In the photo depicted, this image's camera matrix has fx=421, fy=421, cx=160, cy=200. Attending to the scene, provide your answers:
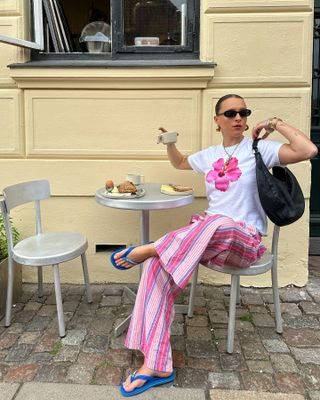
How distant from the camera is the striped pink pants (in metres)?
2.19

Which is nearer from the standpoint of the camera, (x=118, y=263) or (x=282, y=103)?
(x=118, y=263)

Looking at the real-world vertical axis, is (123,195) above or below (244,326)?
Answer: above

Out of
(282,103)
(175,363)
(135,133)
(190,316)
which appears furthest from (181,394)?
(282,103)

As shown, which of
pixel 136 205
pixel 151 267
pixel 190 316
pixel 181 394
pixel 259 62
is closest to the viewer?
pixel 181 394

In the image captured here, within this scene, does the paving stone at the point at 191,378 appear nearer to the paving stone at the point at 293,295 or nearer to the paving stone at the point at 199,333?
the paving stone at the point at 199,333

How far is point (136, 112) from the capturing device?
334 cm

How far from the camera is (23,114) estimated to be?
3406mm

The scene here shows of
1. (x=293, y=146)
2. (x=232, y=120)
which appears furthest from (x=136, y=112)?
(x=293, y=146)

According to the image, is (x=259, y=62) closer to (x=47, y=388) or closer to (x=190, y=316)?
(x=190, y=316)

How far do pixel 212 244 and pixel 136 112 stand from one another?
1485 millimetres

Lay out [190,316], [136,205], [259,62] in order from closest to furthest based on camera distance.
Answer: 1. [136,205]
2. [190,316]
3. [259,62]

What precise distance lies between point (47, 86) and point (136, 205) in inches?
58.0

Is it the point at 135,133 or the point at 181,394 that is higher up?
the point at 135,133

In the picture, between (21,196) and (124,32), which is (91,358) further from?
(124,32)
